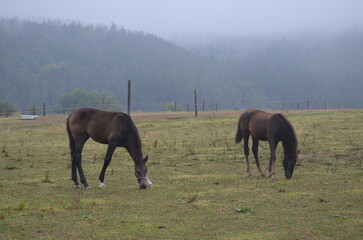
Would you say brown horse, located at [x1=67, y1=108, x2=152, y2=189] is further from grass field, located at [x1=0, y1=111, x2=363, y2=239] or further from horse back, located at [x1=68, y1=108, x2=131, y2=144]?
grass field, located at [x1=0, y1=111, x2=363, y2=239]

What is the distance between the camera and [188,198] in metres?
10.9

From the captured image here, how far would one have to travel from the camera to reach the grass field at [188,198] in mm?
8211

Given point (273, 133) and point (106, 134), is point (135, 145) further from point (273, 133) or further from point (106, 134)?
point (273, 133)

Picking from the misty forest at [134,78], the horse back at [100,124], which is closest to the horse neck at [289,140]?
the horse back at [100,124]

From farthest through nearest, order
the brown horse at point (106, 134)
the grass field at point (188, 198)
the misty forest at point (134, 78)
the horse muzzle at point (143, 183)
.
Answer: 1. the misty forest at point (134, 78)
2. the brown horse at point (106, 134)
3. the horse muzzle at point (143, 183)
4. the grass field at point (188, 198)

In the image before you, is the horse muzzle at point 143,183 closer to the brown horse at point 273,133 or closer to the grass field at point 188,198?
the grass field at point 188,198

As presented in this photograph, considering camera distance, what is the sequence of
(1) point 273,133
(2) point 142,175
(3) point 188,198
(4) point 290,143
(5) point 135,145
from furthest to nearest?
(1) point 273,133 → (4) point 290,143 → (5) point 135,145 → (2) point 142,175 → (3) point 188,198

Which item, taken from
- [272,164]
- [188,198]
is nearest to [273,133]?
[272,164]

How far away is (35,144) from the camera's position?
965 inches

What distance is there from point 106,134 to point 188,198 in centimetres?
318

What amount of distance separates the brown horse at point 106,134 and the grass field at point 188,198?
1.57 feet

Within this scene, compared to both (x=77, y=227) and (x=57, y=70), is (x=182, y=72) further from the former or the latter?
(x=77, y=227)

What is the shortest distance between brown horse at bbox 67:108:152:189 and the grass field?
48 cm

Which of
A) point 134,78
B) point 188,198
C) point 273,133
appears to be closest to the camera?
point 188,198
